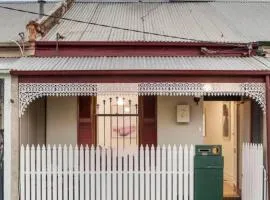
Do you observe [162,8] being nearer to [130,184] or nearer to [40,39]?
[40,39]

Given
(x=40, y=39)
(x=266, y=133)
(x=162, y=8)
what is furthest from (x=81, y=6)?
(x=266, y=133)

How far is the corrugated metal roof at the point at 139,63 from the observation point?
991cm

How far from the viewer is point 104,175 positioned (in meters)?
9.78

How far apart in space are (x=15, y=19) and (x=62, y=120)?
4.36 m

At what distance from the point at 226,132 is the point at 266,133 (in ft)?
15.4

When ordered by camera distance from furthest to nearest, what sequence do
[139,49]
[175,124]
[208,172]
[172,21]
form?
[172,21], [175,124], [139,49], [208,172]

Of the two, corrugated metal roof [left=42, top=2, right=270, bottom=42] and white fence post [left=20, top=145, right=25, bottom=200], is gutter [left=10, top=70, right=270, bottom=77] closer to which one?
white fence post [left=20, top=145, right=25, bottom=200]

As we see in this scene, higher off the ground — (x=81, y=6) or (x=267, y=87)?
(x=81, y=6)

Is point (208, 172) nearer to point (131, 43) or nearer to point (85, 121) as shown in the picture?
point (131, 43)

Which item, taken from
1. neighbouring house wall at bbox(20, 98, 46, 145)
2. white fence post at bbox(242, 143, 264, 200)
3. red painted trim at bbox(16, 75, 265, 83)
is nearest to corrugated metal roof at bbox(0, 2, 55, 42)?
neighbouring house wall at bbox(20, 98, 46, 145)

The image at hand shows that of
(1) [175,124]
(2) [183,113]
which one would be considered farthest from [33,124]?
(2) [183,113]

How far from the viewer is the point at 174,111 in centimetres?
1200

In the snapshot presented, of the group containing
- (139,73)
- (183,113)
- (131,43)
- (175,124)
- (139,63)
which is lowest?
(175,124)

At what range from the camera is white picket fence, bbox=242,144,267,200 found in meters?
9.55
